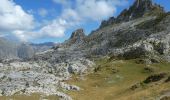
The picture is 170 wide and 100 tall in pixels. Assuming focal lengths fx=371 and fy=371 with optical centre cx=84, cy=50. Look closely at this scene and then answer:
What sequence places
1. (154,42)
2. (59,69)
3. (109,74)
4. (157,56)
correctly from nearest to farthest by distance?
(109,74) → (59,69) → (157,56) → (154,42)

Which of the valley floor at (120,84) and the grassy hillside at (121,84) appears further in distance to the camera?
the grassy hillside at (121,84)

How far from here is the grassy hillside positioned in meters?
73.0

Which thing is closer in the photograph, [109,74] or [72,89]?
[72,89]

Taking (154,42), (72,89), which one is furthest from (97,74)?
(154,42)

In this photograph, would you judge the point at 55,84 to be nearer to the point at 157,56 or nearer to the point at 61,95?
the point at 61,95

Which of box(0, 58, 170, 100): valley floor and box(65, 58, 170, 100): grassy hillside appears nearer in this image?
box(0, 58, 170, 100): valley floor

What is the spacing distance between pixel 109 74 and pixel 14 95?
39.7 meters

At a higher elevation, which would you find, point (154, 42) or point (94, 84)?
point (154, 42)

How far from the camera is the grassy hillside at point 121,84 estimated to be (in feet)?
239

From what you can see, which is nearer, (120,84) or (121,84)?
(121,84)

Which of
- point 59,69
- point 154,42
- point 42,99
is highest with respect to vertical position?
point 154,42

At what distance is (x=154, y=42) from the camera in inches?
5930

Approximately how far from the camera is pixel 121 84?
314 ft

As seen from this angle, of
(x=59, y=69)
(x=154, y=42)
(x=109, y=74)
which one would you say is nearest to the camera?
(x=109, y=74)
